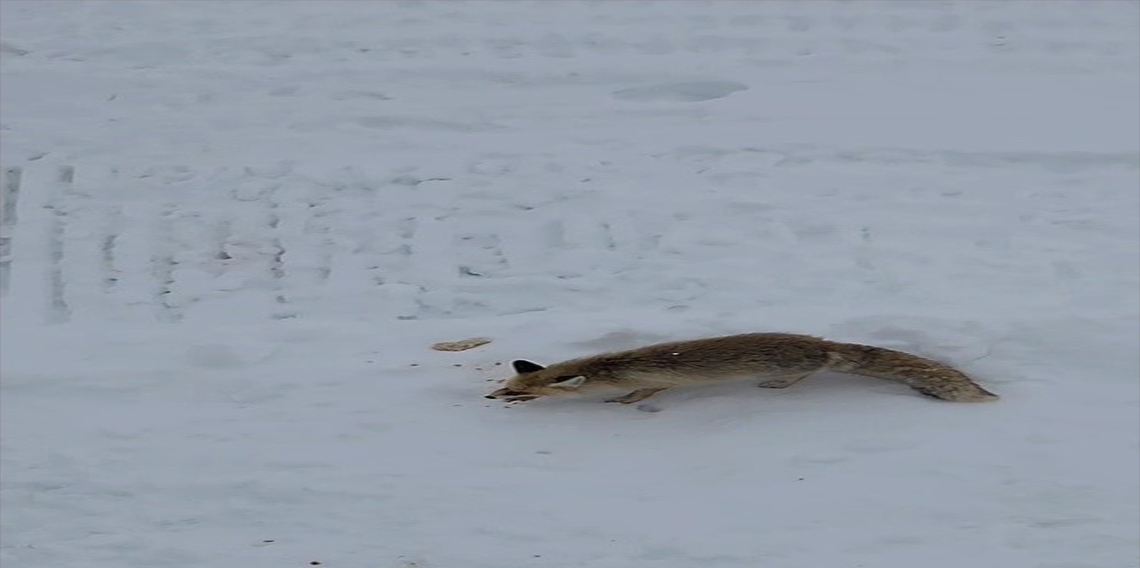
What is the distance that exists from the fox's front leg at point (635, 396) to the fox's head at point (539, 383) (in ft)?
0.62

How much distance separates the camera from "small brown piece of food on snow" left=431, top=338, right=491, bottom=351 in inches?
208

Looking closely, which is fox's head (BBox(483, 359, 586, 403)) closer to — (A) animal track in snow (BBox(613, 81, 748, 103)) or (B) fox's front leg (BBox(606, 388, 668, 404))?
(B) fox's front leg (BBox(606, 388, 668, 404))

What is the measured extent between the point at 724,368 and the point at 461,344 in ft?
3.36

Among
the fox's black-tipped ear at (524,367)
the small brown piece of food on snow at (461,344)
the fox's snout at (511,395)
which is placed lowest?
the fox's snout at (511,395)

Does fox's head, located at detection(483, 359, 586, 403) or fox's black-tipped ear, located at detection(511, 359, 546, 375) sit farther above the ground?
fox's black-tipped ear, located at detection(511, 359, 546, 375)

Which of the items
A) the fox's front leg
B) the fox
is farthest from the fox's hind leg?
the fox's front leg

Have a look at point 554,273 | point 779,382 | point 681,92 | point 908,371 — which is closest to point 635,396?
point 779,382

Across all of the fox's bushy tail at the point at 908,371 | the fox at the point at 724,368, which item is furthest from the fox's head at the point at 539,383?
the fox's bushy tail at the point at 908,371

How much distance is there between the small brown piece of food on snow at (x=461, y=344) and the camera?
528cm

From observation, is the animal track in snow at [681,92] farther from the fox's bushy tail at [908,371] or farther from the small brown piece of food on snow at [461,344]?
the fox's bushy tail at [908,371]

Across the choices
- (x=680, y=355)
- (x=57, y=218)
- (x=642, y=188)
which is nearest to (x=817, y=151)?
(x=642, y=188)

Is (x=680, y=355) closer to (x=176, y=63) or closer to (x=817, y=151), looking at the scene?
(x=817, y=151)

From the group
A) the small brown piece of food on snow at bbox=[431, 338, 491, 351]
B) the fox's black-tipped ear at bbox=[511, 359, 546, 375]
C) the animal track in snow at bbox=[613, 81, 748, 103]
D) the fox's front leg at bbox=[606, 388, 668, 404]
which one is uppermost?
the animal track in snow at bbox=[613, 81, 748, 103]

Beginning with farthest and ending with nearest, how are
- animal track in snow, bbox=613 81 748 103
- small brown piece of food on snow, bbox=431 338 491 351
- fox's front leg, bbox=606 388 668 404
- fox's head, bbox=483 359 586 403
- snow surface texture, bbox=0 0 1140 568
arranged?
animal track in snow, bbox=613 81 748 103 → small brown piece of food on snow, bbox=431 338 491 351 → fox's front leg, bbox=606 388 668 404 → fox's head, bbox=483 359 586 403 → snow surface texture, bbox=0 0 1140 568
